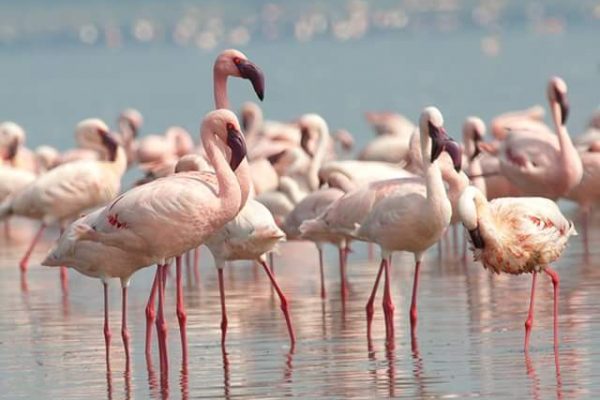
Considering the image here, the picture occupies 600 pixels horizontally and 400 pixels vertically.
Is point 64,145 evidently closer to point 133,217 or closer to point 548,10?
point 133,217

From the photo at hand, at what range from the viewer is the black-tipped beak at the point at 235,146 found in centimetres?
1138

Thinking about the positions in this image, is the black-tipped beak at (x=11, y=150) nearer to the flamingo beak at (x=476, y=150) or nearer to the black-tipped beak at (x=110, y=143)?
the black-tipped beak at (x=110, y=143)

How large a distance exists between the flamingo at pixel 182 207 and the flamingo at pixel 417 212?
4.27 feet

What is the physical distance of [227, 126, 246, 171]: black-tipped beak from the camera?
37.3 feet

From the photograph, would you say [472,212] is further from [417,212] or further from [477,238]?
[417,212]

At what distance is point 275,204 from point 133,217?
20.0 feet

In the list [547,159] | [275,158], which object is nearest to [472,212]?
[547,159]

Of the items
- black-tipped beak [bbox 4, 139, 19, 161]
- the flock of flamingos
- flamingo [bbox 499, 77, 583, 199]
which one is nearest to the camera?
the flock of flamingos

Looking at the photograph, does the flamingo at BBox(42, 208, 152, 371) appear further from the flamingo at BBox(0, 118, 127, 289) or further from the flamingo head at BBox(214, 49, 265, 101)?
the flamingo at BBox(0, 118, 127, 289)

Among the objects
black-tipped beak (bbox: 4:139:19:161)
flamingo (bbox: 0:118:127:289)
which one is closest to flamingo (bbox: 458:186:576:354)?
flamingo (bbox: 0:118:127:289)

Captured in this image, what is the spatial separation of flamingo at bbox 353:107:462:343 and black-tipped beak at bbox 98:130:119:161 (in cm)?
539

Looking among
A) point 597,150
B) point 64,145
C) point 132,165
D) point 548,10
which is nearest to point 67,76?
point 64,145

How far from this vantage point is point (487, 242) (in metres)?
11.5

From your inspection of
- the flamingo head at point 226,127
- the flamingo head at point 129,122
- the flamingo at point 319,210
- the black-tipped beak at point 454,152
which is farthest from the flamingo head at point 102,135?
the flamingo head at point 129,122
